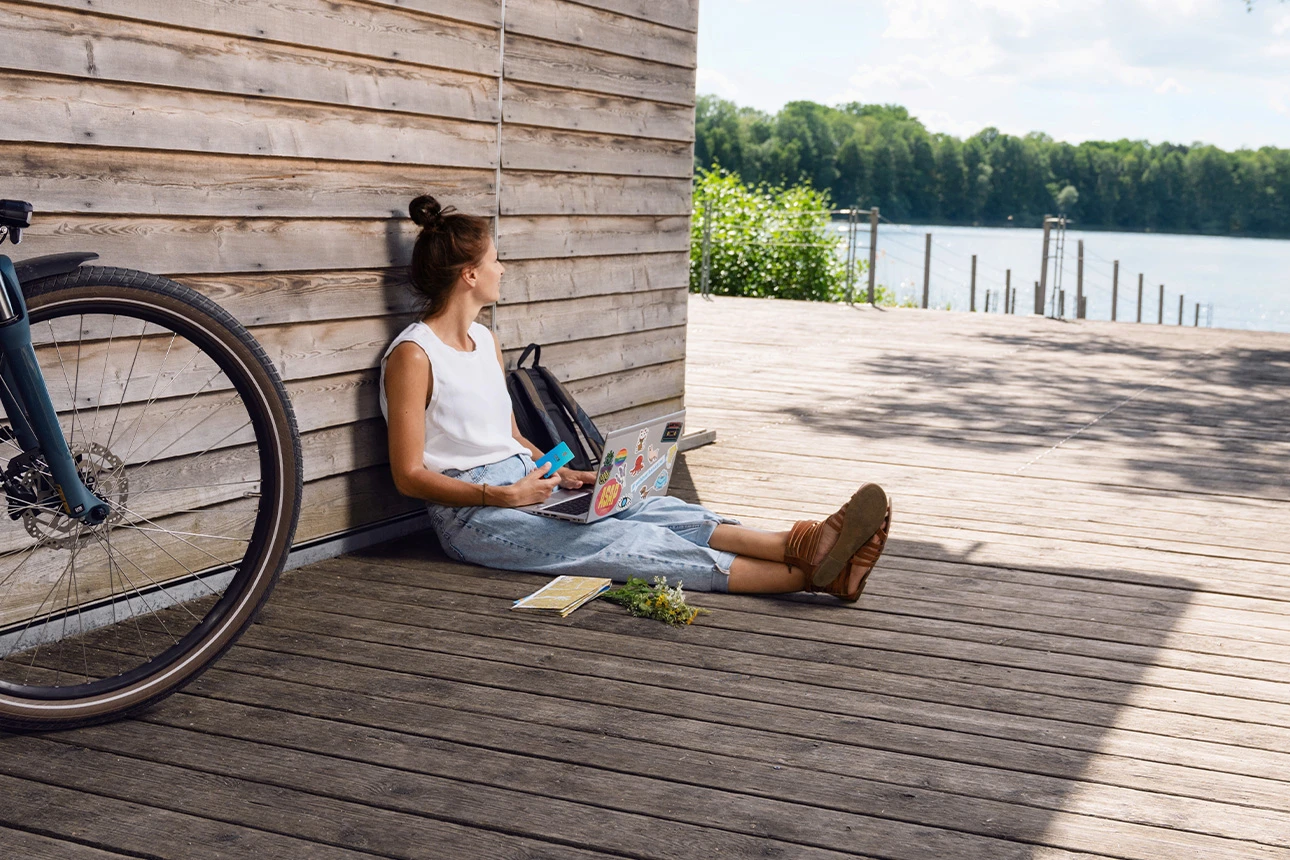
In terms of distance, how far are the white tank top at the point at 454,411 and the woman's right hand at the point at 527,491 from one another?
0.56ft

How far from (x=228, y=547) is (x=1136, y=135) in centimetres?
5272

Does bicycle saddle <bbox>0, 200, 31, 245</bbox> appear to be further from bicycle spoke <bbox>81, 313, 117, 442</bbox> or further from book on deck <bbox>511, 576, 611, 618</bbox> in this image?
book on deck <bbox>511, 576, 611, 618</bbox>

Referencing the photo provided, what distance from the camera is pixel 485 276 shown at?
329cm

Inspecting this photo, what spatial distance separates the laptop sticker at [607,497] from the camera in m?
3.06

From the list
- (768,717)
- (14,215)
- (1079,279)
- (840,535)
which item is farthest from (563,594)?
(1079,279)

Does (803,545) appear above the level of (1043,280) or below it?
below

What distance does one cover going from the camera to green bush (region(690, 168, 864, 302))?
13797mm

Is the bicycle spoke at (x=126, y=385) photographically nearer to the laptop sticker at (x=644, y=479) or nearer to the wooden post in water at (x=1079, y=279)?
the laptop sticker at (x=644, y=479)

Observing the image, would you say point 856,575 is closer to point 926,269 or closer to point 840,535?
point 840,535

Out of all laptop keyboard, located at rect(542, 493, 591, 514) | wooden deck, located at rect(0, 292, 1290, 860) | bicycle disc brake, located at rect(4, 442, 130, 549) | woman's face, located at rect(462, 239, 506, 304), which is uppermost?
woman's face, located at rect(462, 239, 506, 304)

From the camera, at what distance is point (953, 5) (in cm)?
9988

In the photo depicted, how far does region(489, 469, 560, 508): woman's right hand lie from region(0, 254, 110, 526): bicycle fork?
1.10 metres

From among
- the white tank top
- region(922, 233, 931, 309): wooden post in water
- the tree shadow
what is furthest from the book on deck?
region(922, 233, 931, 309): wooden post in water

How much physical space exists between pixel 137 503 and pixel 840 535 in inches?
64.1
